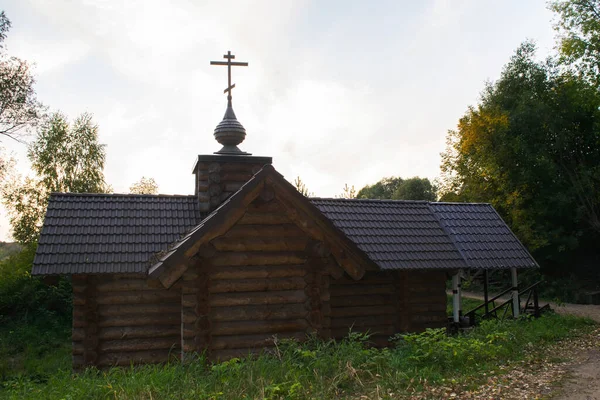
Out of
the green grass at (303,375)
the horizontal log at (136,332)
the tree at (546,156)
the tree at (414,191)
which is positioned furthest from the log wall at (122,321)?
the tree at (414,191)

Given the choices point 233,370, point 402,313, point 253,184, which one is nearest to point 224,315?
→ point 233,370

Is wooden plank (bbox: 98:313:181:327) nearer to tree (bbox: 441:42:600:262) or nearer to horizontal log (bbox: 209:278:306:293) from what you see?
horizontal log (bbox: 209:278:306:293)

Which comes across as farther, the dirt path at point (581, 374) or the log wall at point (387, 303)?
the log wall at point (387, 303)

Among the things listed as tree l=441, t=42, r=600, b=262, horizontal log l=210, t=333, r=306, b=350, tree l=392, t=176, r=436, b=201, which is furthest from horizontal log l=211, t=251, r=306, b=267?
tree l=392, t=176, r=436, b=201

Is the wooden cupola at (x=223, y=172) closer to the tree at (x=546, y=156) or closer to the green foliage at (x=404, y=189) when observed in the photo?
the tree at (x=546, y=156)

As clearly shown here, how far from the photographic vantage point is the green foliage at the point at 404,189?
38.7 metres

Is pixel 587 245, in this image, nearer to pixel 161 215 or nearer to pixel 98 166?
pixel 161 215

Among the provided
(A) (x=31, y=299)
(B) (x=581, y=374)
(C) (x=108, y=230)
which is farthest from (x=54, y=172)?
(B) (x=581, y=374)

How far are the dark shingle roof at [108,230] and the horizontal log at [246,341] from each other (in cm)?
238

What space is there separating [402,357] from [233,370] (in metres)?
2.94

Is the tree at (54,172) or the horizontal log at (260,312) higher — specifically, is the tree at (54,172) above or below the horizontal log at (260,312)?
above

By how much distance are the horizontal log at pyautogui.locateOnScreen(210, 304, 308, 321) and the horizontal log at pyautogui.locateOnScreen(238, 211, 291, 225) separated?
152cm

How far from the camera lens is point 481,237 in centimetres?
1276

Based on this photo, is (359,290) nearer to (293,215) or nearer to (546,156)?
(293,215)
